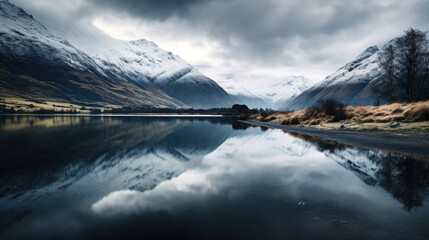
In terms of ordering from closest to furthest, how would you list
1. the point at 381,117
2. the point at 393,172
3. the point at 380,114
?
1. the point at 393,172
2. the point at 381,117
3. the point at 380,114

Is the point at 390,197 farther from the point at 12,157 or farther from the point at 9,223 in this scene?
the point at 12,157

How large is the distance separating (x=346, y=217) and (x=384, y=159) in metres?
9.34

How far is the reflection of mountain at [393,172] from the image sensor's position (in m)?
7.76

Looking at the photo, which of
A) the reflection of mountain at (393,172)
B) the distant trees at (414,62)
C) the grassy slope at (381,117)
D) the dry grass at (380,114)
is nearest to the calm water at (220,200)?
the reflection of mountain at (393,172)

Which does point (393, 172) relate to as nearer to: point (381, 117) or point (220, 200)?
point (220, 200)

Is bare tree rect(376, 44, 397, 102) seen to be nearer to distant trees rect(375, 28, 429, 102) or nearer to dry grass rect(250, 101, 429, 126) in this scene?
distant trees rect(375, 28, 429, 102)

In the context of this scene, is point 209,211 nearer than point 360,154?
Yes

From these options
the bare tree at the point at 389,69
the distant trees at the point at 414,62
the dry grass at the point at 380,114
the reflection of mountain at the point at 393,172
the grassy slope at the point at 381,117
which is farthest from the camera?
the bare tree at the point at 389,69

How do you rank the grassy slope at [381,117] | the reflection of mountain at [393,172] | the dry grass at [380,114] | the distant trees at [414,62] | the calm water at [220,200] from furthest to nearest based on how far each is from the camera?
the distant trees at [414,62], the dry grass at [380,114], the grassy slope at [381,117], the reflection of mountain at [393,172], the calm water at [220,200]

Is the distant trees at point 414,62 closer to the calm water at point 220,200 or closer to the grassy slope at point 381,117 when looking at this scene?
the grassy slope at point 381,117

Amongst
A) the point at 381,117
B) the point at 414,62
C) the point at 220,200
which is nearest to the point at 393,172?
the point at 220,200

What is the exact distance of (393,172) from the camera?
10.4m

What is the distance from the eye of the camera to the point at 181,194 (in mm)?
8930

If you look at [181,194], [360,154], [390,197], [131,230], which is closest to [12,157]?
[181,194]
